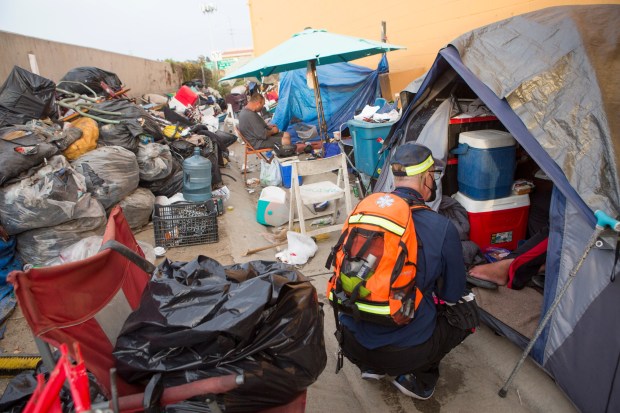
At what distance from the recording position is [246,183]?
734cm

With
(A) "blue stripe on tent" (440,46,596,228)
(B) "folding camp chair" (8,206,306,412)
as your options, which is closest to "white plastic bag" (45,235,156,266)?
(B) "folding camp chair" (8,206,306,412)

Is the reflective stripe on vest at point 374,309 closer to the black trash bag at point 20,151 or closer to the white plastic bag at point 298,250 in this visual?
the white plastic bag at point 298,250

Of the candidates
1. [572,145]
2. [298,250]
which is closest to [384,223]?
[572,145]

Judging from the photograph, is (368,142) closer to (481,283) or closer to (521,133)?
(481,283)

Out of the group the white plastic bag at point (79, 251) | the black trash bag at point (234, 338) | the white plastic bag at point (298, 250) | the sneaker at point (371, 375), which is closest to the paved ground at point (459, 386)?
the sneaker at point (371, 375)

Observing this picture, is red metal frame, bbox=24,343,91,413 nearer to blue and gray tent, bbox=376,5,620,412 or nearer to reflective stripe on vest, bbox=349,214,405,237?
reflective stripe on vest, bbox=349,214,405,237

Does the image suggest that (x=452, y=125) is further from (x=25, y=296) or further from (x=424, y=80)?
(x=25, y=296)

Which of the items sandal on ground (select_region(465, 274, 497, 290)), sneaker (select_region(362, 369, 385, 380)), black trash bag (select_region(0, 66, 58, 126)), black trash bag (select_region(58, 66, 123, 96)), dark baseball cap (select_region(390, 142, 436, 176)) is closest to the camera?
dark baseball cap (select_region(390, 142, 436, 176))

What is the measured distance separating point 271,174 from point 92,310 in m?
5.50

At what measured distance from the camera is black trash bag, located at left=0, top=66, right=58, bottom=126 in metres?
4.25

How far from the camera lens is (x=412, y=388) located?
2.37 m

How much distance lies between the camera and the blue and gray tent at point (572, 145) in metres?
1.99

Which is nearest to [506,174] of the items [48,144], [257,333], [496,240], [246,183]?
[496,240]

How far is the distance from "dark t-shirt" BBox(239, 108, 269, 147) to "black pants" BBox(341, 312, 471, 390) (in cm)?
562
